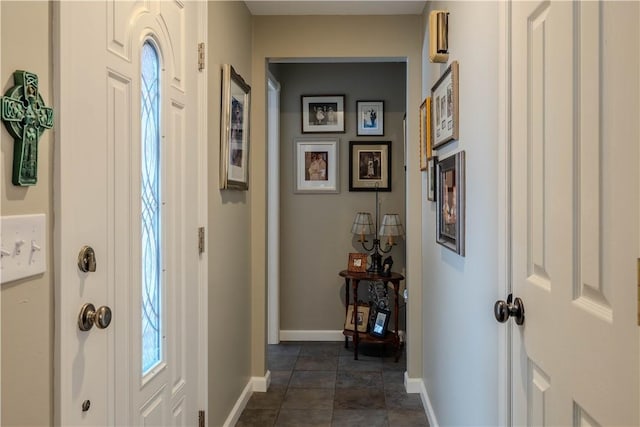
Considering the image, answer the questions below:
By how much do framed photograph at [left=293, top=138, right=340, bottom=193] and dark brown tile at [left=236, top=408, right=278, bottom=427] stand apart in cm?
203

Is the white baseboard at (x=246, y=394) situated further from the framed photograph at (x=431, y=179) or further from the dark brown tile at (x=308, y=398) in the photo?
the framed photograph at (x=431, y=179)

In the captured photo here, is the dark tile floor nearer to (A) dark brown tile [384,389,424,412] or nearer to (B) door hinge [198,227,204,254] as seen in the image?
(A) dark brown tile [384,389,424,412]

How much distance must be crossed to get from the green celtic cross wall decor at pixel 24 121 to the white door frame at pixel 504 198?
3.89 feet

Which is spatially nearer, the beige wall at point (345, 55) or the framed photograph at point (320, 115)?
the beige wall at point (345, 55)

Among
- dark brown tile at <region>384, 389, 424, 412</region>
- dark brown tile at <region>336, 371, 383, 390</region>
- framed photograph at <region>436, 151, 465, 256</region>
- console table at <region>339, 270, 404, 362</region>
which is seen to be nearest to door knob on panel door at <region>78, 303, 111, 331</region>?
framed photograph at <region>436, 151, 465, 256</region>

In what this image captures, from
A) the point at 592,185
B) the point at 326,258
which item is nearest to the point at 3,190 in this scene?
the point at 592,185

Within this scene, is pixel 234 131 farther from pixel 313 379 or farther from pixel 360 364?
pixel 360 364

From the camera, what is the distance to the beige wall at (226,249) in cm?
218

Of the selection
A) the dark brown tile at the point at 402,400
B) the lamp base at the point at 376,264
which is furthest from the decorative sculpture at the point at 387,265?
the dark brown tile at the point at 402,400

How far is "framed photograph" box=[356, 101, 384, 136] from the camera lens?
165 inches

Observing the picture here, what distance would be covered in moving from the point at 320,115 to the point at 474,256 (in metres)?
2.81

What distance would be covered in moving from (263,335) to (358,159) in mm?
1867

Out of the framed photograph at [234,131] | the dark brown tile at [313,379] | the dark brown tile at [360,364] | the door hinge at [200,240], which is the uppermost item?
the framed photograph at [234,131]

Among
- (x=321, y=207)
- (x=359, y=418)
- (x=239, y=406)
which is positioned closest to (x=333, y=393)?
(x=359, y=418)
